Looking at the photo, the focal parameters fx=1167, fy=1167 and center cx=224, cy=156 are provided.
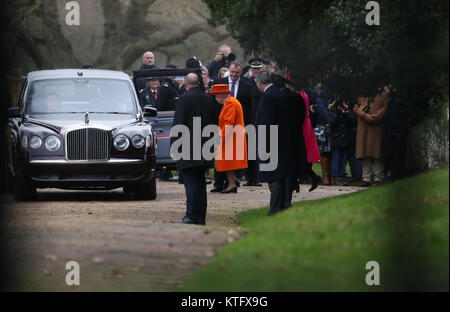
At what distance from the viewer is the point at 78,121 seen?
56.1 ft

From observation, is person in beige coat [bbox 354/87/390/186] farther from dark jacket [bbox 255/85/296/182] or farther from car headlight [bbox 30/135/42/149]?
car headlight [bbox 30/135/42/149]

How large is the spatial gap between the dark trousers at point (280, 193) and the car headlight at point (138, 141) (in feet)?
10.7

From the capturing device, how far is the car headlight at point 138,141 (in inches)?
675

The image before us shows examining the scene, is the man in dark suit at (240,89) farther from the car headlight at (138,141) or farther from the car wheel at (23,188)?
the car wheel at (23,188)

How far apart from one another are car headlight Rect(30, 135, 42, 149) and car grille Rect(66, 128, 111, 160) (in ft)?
1.31

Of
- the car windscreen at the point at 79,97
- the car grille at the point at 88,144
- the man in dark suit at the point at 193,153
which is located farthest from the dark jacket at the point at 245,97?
the man in dark suit at the point at 193,153

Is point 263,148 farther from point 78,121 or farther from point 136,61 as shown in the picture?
point 136,61

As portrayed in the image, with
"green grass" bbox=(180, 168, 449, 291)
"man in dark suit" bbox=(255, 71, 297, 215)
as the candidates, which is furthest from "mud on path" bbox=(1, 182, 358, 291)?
"man in dark suit" bbox=(255, 71, 297, 215)

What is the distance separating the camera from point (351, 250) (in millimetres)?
9266

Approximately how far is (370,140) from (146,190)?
4.43m

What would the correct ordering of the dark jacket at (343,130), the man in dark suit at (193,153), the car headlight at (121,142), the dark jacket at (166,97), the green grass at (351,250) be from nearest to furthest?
the green grass at (351,250), the man in dark suit at (193,153), the car headlight at (121,142), the dark jacket at (343,130), the dark jacket at (166,97)

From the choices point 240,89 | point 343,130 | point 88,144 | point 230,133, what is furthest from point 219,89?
point 343,130
